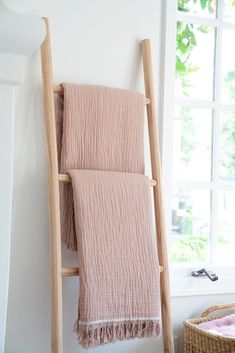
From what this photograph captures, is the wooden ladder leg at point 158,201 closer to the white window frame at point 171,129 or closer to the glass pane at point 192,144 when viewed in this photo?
the white window frame at point 171,129

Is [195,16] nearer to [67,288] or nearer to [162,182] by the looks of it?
[162,182]

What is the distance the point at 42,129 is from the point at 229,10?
106 cm

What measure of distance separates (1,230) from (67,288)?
1.13ft

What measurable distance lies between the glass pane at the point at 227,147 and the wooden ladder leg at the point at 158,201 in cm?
47

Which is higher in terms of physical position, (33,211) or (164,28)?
(164,28)

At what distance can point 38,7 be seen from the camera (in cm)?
151

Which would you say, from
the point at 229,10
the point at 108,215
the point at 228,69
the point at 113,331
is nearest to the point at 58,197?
the point at 108,215

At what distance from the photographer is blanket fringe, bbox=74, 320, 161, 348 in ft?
4.48

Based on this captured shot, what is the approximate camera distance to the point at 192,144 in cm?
193

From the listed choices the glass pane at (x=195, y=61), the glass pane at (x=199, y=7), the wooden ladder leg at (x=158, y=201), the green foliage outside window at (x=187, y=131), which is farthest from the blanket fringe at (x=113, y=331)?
the glass pane at (x=199, y=7)

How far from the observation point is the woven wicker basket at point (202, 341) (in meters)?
1.46

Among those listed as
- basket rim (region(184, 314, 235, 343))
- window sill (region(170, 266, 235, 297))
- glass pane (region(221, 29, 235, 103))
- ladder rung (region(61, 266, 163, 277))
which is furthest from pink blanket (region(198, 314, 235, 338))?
glass pane (region(221, 29, 235, 103))

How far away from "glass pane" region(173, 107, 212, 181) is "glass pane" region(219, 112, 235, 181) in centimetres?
7

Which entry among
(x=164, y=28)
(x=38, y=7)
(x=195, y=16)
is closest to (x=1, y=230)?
(x=38, y=7)
